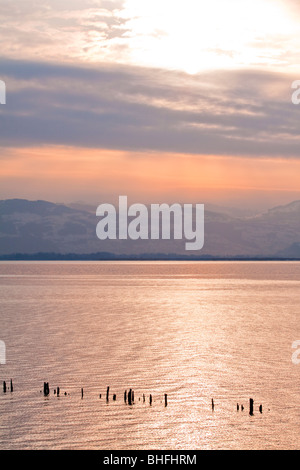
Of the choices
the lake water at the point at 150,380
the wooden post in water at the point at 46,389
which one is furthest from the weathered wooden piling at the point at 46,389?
the lake water at the point at 150,380

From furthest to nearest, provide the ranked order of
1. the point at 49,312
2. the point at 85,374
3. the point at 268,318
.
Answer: the point at 49,312, the point at 268,318, the point at 85,374

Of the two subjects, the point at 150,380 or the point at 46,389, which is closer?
the point at 46,389

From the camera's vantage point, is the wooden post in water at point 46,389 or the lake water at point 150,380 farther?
the wooden post in water at point 46,389

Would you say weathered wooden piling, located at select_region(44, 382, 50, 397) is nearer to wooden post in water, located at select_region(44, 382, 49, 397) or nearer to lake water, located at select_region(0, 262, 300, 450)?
wooden post in water, located at select_region(44, 382, 49, 397)

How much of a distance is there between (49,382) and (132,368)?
392 inches

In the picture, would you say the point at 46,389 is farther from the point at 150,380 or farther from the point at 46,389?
the point at 150,380

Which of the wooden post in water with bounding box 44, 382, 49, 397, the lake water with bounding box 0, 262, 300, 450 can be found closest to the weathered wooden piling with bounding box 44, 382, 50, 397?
the wooden post in water with bounding box 44, 382, 49, 397

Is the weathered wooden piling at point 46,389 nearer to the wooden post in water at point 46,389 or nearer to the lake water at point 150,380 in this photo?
the wooden post in water at point 46,389

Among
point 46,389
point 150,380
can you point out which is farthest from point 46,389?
point 150,380

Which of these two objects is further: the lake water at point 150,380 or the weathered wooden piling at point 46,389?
the weathered wooden piling at point 46,389

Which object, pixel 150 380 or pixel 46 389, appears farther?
pixel 150 380
